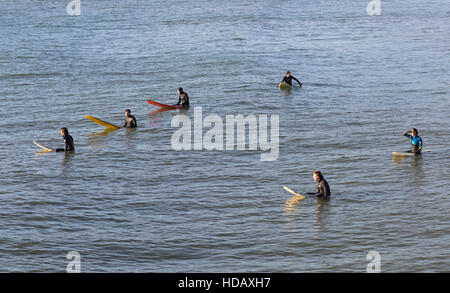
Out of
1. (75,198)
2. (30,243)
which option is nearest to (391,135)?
(75,198)

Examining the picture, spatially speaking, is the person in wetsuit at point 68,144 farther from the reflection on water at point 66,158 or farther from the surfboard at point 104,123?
the surfboard at point 104,123

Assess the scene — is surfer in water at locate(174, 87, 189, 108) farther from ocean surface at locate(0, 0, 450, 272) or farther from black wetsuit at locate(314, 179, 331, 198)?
black wetsuit at locate(314, 179, 331, 198)

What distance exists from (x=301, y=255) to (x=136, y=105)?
75.9 ft

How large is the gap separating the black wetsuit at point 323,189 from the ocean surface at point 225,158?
363 millimetres

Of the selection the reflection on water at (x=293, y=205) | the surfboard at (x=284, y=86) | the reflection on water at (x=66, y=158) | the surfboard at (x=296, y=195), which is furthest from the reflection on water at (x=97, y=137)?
the surfboard at (x=284, y=86)

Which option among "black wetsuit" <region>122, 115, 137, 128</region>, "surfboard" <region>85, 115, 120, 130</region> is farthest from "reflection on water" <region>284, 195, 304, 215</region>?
"surfboard" <region>85, 115, 120, 130</region>

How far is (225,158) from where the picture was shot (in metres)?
29.8

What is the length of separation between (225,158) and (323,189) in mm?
6899

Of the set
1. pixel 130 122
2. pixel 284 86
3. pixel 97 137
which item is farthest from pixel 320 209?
pixel 284 86

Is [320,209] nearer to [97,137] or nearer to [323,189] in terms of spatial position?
[323,189]

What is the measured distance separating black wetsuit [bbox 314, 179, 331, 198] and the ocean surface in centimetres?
36

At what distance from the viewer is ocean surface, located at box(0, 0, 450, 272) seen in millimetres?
20438

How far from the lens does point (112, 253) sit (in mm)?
20172

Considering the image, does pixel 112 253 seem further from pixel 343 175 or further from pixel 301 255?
pixel 343 175
